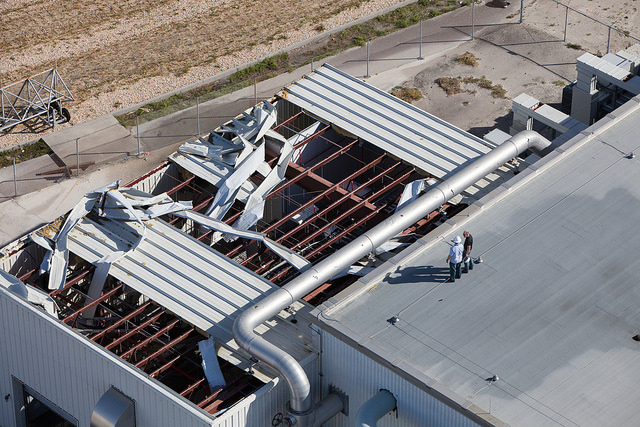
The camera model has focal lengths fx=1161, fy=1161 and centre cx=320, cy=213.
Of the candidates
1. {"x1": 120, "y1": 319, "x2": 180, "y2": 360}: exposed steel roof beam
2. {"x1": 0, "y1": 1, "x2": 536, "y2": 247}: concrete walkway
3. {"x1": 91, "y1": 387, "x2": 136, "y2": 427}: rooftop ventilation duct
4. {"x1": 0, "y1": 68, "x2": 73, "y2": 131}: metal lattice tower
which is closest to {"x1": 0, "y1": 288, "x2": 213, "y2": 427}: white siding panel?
{"x1": 91, "y1": 387, "x2": 136, "y2": 427}: rooftop ventilation duct

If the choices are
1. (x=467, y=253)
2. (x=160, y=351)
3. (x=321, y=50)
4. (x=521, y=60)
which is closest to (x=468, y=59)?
(x=521, y=60)

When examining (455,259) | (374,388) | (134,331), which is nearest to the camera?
(374,388)

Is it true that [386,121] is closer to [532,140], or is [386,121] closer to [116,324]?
[532,140]

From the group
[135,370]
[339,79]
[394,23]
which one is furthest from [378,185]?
[394,23]

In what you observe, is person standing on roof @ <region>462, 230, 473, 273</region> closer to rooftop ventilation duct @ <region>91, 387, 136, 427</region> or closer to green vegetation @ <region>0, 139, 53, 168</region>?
rooftop ventilation duct @ <region>91, 387, 136, 427</region>

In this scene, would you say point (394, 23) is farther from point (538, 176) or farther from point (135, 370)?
point (135, 370)

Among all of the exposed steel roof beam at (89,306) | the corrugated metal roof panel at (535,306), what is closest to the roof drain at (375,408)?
the corrugated metal roof panel at (535,306)
